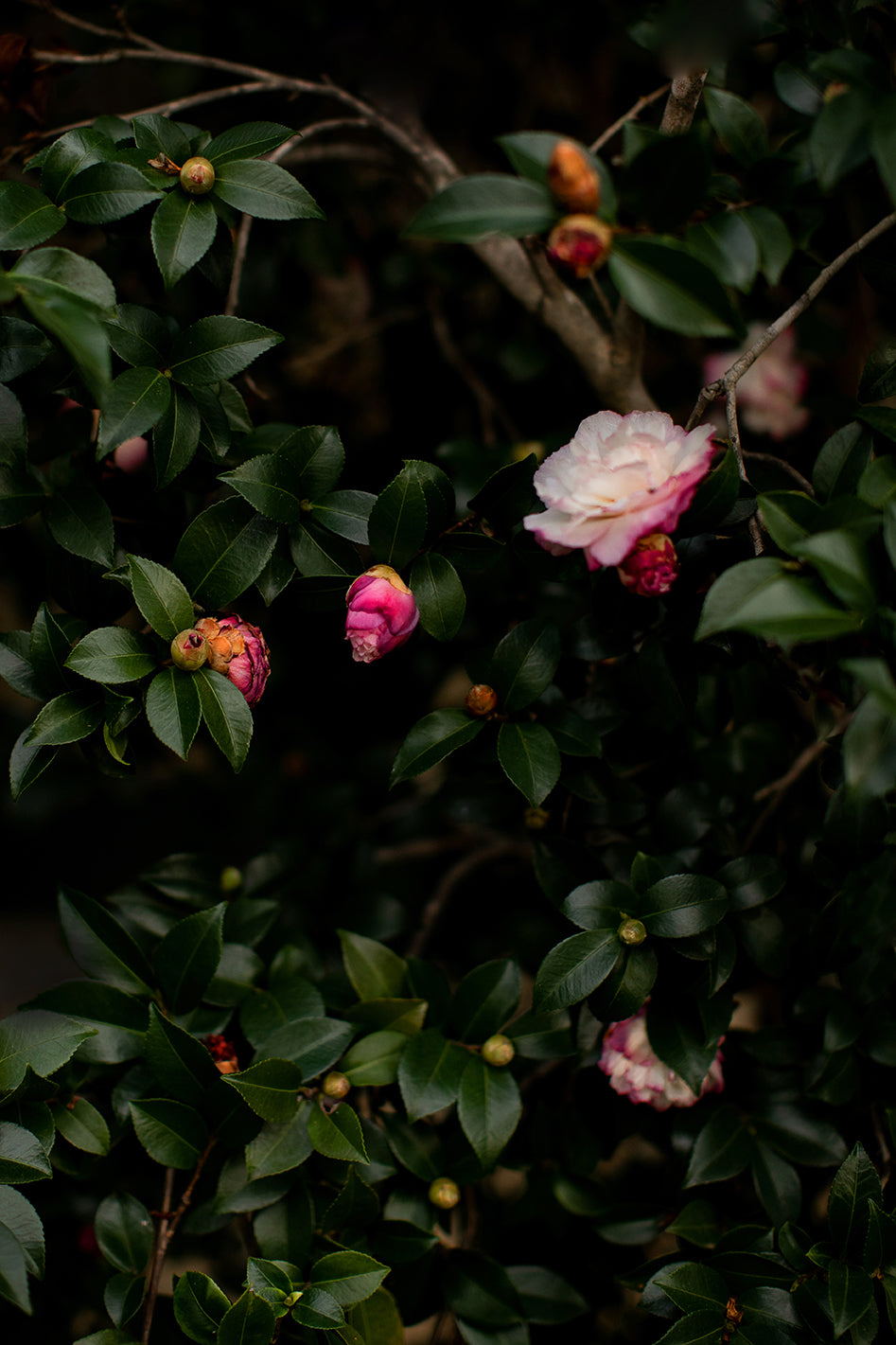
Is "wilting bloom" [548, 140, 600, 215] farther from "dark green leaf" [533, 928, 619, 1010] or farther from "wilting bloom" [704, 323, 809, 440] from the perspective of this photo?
"wilting bloom" [704, 323, 809, 440]

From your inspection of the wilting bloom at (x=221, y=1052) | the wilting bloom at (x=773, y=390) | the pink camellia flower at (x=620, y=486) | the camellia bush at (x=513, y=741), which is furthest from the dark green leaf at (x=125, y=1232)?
the wilting bloom at (x=773, y=390)

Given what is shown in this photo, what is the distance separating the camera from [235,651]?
71 centimetres

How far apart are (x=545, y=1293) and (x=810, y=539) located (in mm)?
770

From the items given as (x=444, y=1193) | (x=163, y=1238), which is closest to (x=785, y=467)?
(x=444, y=1193)

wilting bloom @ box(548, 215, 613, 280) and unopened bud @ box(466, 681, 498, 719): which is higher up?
wilting bloom @ box(548, 215, 613, 280)

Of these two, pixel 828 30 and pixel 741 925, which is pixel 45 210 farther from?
pixel 741 925

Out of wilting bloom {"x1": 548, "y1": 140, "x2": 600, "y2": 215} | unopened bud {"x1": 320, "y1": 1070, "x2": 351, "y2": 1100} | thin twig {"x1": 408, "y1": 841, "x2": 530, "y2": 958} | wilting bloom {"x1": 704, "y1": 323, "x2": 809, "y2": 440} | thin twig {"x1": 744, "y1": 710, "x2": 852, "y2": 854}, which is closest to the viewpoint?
wilting bloom {"x1": 548, "y1": 140, "x2": 600, "y2": 215}

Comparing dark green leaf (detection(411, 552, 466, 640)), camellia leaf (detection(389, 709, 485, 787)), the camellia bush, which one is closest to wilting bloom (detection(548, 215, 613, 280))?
the camellia bush

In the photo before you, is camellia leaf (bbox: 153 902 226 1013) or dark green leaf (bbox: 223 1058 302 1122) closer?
dark green leaf (bbox: 223 1058 302 1122)

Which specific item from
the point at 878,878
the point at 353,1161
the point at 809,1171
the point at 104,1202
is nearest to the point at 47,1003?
the point at 104,1202

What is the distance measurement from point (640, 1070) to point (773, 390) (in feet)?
3.24

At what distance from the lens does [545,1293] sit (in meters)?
0.85

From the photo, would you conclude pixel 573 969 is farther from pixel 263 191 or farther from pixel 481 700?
pixel 263 191

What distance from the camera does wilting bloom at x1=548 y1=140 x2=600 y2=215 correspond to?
553 millimetres
